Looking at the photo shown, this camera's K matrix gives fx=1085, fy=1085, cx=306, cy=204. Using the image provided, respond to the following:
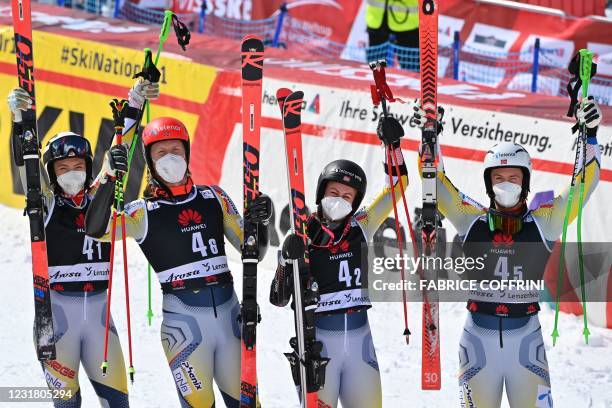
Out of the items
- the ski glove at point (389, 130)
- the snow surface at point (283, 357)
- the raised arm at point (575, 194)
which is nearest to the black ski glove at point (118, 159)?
the ski glove at point (389, 130)

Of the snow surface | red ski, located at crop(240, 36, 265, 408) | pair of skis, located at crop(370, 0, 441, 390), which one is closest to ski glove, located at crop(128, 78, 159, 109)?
red ski, located at crop(240, 36, 265, 408)

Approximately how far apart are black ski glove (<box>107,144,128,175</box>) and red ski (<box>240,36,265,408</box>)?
69cm

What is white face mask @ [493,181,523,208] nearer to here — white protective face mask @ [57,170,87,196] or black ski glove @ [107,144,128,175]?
black ski glove @ [107,144,128,175]

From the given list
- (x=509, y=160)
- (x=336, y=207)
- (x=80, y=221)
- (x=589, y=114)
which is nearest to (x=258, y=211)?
(x=336, y=207)

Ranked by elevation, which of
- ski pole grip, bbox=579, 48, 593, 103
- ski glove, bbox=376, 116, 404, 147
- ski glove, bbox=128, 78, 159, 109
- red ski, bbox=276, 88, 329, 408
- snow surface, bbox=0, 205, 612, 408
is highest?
ski pole grip, bbox=579, 48, 593, 103

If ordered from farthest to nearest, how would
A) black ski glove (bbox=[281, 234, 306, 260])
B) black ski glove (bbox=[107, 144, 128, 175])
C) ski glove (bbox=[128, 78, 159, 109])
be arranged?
ski glove (bbox=[128, 78, 159, 109]) < black ski glove (bbox=[107, 144, 128, 175]) < black ski glove (bbox=[281, 234, 306, 260])

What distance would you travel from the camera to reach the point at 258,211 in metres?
6.00

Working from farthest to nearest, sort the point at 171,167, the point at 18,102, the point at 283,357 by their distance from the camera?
the point at 283,357, the point at 18,102, the point at 171,167

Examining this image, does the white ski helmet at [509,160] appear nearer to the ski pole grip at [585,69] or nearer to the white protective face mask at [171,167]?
the ski pole grip at [585,69]

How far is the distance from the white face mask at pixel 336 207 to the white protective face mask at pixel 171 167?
844 mm

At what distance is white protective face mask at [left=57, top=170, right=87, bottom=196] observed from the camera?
21.9 ft

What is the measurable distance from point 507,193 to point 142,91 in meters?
2.26

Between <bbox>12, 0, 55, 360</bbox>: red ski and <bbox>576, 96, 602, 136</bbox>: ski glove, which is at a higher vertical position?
<bbox>576, 96, 602, 136</bbox>: ski glove

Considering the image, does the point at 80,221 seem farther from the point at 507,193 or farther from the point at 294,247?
the point at 507,193
